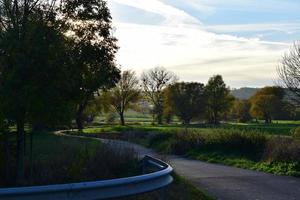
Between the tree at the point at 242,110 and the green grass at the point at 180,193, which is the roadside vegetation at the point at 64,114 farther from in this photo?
the tree at the point at 242,110

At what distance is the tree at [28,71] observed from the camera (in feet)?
39.9

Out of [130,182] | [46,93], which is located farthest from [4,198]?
[46,93]

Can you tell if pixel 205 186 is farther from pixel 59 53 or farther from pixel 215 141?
pixel 215 141

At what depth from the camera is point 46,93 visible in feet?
41.2

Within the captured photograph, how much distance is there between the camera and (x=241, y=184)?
15.1 m

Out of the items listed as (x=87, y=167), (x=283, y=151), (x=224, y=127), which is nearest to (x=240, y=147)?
(x=224, y=127)

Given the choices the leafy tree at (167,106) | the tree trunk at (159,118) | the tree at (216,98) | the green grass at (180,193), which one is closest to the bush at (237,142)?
the green grass at (180,193)

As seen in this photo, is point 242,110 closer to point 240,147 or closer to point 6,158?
point 240,147

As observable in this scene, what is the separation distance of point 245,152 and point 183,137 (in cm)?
618

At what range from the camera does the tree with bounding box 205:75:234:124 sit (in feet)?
290

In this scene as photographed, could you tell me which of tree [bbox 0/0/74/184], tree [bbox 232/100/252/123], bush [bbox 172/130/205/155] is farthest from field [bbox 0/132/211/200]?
tree [bbox 232/100/252/123]

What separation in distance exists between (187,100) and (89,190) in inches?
3114

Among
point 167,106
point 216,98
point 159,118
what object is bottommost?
point 159,118

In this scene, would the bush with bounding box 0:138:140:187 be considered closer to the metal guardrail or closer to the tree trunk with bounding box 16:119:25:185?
the tree trunk with bounding box 16:119:25:185
